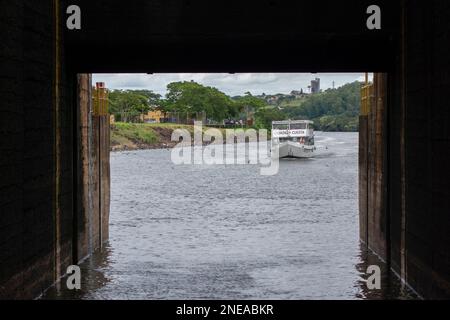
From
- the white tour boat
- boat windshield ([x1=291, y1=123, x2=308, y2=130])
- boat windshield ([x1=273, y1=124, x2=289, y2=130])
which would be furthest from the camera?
boat windshield ([x1=273, y1=124, x2=289, y2=130])

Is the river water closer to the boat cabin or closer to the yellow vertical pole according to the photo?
the yellow vertical pole

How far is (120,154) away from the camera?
14862 cm

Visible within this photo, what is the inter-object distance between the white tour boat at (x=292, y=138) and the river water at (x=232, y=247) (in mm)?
32838

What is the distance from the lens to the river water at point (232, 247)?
2572 centimetres

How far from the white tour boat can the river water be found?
32.8m

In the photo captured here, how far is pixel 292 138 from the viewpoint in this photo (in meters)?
120

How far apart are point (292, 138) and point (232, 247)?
274 feet

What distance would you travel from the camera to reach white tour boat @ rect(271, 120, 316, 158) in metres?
116

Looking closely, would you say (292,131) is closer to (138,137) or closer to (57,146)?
(138,137)
